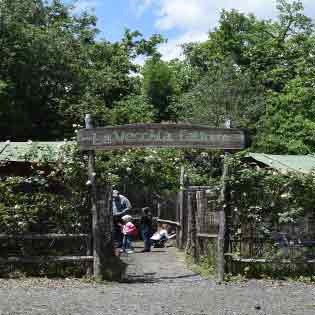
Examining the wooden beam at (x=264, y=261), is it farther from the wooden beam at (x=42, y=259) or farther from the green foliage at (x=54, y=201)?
the green foliage at (x=54, y=201)

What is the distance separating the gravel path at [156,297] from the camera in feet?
29.6

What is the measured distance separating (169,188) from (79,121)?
13325 mm

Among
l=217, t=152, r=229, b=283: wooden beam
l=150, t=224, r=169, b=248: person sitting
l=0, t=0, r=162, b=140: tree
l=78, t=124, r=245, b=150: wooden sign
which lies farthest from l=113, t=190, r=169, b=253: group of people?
l=0, t=0, r=162, b=140: tree

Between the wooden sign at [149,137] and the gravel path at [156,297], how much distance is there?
2612 millimetres

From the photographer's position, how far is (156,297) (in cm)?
1015

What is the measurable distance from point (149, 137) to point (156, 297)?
339 centimetres

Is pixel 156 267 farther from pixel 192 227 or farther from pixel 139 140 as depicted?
→ pixel 139 140

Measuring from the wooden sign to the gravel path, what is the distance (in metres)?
A: 2.61

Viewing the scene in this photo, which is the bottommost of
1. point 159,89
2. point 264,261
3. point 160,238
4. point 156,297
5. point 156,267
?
point 156,297

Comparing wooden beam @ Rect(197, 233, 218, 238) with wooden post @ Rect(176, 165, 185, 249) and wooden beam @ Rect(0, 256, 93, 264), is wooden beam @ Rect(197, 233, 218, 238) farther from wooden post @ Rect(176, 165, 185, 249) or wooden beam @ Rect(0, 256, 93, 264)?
wooden post @ Rect(176, 165, 185, 249)

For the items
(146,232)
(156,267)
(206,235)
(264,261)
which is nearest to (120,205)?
(146,232)

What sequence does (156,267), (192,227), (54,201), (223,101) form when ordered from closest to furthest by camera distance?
(54,201) → (156,267) → (192,227) → (223,101)

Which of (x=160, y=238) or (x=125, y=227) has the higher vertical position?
(x=125, y=227)

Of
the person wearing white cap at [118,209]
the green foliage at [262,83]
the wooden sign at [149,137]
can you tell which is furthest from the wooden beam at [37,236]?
the green foliage at [262,83]
